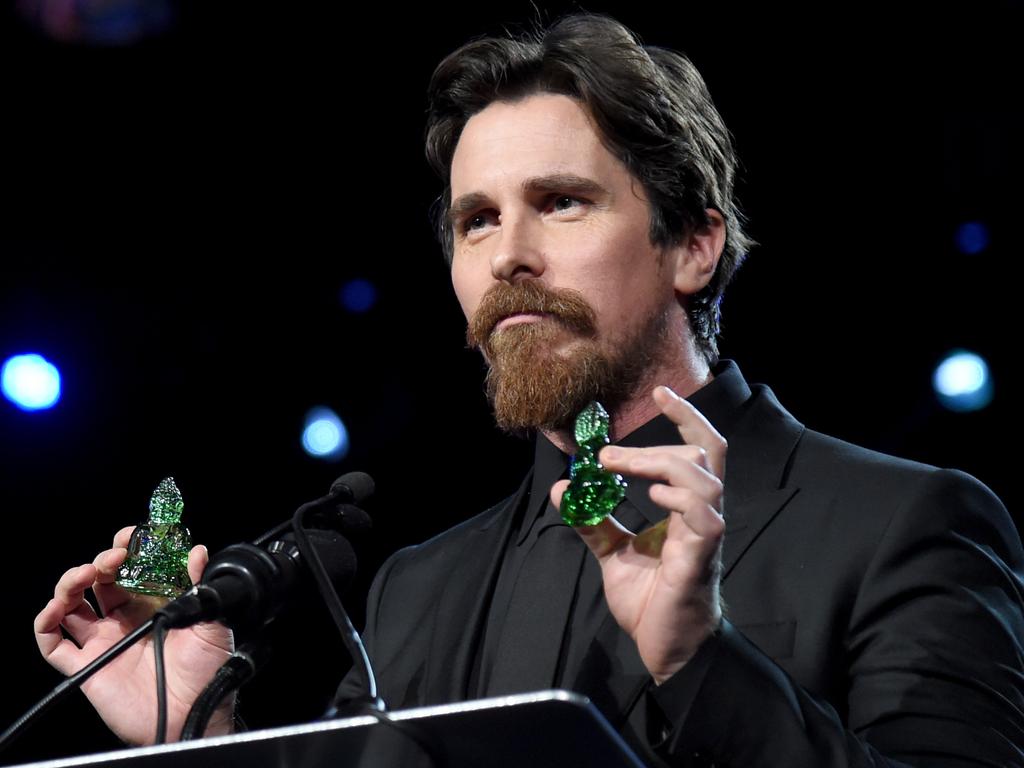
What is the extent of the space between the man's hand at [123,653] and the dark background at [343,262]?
6.28 ft

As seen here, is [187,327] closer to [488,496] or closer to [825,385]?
[488,496]

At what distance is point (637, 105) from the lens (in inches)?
114

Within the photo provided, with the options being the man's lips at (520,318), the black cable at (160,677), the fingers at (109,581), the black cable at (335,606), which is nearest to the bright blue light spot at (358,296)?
the man's lips at (520,318)

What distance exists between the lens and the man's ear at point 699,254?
9.60 feet

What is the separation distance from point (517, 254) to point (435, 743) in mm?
1489

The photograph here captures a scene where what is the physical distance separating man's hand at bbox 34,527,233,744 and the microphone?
0.61m

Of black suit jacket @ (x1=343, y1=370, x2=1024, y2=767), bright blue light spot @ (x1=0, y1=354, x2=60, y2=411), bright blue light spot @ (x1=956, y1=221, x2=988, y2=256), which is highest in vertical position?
bright blue light spot @ (x1=0, y1=354, x2=60, y2=411)

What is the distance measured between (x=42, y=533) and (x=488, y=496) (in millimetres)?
1533

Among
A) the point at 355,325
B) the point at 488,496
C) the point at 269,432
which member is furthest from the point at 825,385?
the point at 269,432

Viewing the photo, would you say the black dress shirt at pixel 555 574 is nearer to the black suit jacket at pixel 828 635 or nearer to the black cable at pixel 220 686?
the black suit jacket at pixel 828 635

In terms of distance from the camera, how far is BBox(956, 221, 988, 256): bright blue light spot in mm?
3912

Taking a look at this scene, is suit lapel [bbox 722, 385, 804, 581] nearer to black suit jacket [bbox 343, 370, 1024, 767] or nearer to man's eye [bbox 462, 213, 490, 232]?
black suit jacket [bbox 343, 370, 1024, 767]

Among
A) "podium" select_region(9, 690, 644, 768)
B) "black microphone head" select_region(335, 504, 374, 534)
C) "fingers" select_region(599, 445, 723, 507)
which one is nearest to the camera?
"podium" select_region(9, 690, 644, 768)

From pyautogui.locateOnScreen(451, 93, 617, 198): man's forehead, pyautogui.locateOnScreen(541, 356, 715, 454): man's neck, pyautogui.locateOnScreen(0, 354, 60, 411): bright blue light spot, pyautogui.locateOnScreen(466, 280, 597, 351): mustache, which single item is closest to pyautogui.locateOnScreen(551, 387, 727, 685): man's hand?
pyautogui.locateOnScreen(466, 280, 597, 351): mustache
